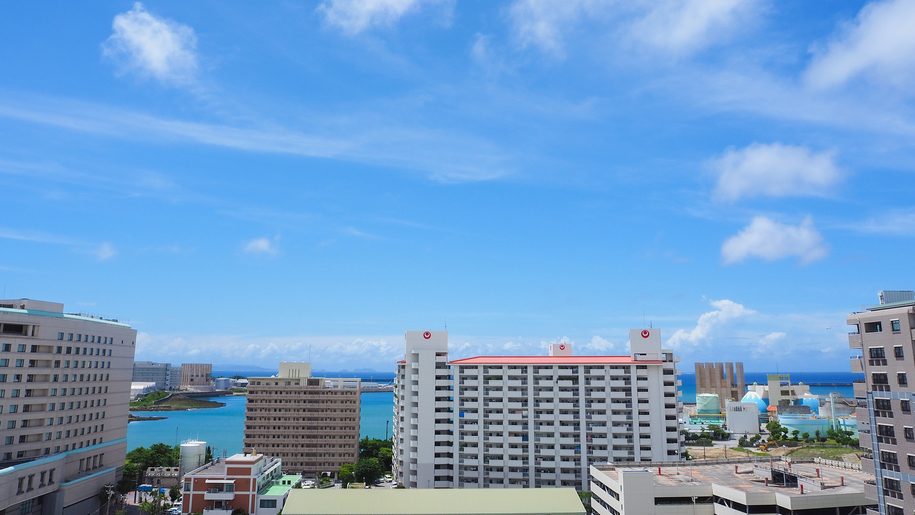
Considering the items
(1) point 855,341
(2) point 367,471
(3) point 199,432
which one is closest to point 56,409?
(2) point 367,471

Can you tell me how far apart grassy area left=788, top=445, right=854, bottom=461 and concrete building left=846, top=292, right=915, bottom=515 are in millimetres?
58917

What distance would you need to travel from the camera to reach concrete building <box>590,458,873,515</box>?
140ft

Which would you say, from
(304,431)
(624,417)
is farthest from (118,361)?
(624,417)

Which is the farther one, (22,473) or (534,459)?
(534,459)

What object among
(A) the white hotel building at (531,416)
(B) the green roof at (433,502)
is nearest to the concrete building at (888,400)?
(B) the green roof at (433,502)

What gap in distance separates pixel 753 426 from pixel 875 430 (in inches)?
4094

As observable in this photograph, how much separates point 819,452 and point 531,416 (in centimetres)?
5050

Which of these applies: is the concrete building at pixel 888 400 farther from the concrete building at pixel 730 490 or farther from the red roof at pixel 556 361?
the red roof at pixel 556 361

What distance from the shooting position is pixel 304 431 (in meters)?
94.3

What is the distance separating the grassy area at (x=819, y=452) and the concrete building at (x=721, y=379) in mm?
82960

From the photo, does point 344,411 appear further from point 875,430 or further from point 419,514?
point 875,430

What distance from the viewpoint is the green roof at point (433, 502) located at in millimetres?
50375

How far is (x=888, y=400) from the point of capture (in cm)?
3512

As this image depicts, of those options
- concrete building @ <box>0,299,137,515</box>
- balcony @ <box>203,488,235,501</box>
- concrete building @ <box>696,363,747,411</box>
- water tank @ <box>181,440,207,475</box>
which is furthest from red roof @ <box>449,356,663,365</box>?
concrete building @ <box>696,363,747,411</box>
